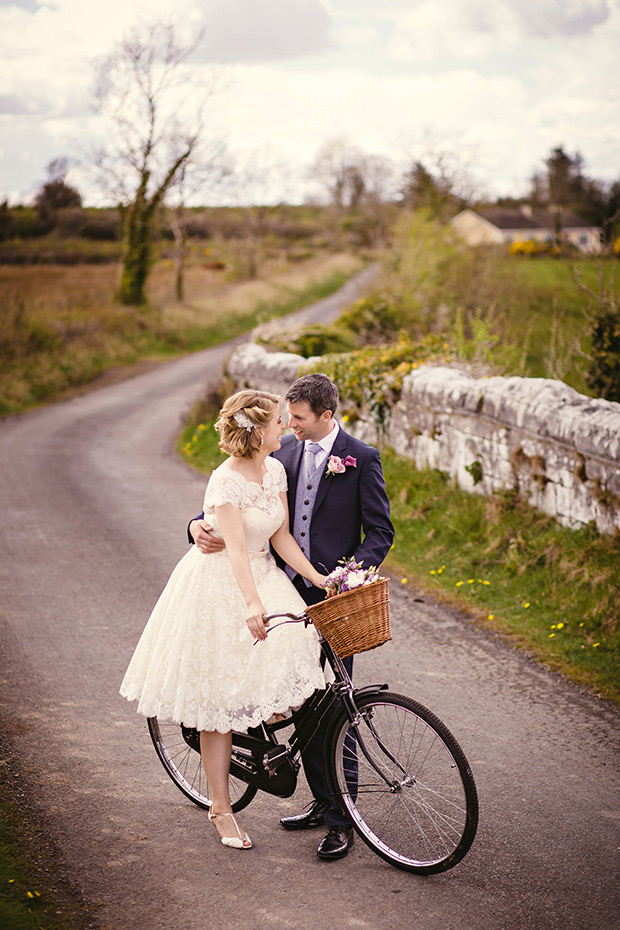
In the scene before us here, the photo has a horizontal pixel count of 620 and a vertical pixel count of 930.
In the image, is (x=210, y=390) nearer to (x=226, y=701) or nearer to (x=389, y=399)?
(x=389, y=399)

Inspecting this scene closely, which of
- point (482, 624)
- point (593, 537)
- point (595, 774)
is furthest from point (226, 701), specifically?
point (593, 537)

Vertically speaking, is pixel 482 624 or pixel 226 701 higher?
pixel 226 701

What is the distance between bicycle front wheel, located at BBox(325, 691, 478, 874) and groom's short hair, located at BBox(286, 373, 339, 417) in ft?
4.27

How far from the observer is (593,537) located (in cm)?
672

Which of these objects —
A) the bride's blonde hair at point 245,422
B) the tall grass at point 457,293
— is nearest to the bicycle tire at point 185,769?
the bride's blonde hair at point 245,422

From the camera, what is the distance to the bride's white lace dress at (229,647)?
3.36 metres

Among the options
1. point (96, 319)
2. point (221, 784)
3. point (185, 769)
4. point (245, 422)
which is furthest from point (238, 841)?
point (96, 319)

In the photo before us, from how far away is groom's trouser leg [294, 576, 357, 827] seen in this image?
3.53 meters

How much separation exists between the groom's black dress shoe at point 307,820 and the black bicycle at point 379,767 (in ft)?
0.72

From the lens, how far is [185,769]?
13.2 feet

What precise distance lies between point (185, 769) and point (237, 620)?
1.15 metres

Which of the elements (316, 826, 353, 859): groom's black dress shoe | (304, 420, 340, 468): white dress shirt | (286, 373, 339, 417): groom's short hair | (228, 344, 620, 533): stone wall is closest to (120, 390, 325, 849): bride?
(286, 373, 339, 417): groom's short hair

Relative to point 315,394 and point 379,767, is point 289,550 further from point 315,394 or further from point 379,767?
point 379,767

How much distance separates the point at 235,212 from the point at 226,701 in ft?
158
